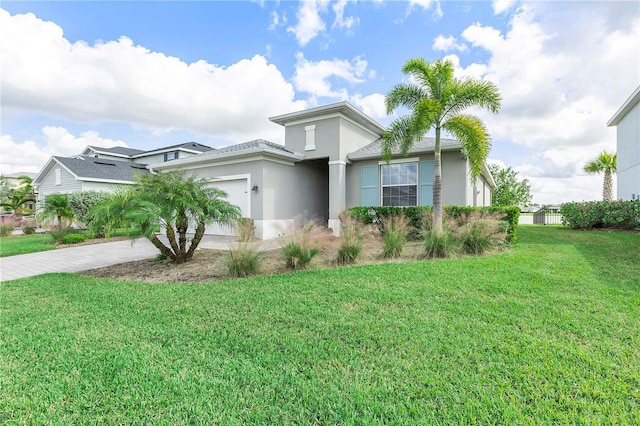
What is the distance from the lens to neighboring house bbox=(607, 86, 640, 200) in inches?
537

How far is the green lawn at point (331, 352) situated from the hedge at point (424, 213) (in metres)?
3.94

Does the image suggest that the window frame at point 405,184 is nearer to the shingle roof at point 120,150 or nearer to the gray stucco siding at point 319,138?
the gray stucco siding at point 319,138

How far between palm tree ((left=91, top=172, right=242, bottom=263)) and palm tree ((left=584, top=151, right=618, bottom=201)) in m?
27.7

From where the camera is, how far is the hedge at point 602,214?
1208cm

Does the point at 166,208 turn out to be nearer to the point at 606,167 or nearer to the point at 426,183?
the point at 426,183

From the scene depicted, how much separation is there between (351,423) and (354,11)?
41.1 ft

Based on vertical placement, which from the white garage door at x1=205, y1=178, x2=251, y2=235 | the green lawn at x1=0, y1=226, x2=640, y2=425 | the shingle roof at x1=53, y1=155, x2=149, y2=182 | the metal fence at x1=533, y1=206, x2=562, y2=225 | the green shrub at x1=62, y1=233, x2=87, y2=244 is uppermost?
the shingle roof at x1=53, y1=155, x2=149, y2=182

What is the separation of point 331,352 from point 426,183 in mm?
10361

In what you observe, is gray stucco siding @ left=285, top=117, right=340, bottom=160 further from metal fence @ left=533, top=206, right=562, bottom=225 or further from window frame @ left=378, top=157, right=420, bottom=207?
metal fence @ left=533, top=206, right=562, bottom=225

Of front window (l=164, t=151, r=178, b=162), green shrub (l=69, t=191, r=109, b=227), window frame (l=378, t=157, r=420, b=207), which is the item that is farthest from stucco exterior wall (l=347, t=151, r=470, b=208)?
front window (l=164, t=151, r=178, b=162)

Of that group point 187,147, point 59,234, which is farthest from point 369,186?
point 187,147

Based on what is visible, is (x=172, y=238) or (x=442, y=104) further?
(x=442, y=104)

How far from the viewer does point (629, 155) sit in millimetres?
14805

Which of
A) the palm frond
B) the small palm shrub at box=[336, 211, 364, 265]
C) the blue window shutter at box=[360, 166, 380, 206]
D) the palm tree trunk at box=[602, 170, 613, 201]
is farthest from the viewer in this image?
the palm tree trunk at box=[602, 170, 613, 201]
